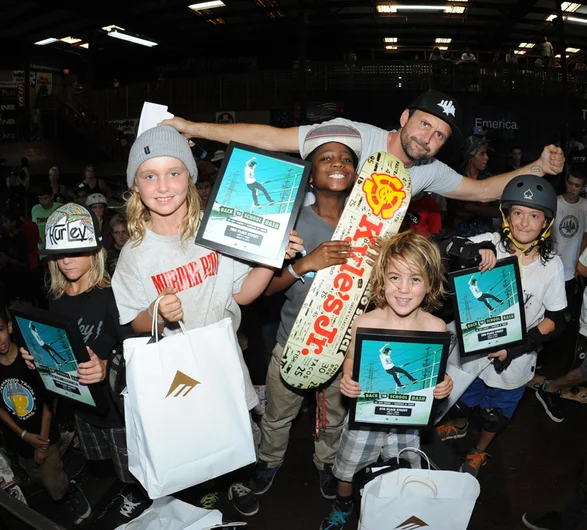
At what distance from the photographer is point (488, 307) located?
7.78 feet

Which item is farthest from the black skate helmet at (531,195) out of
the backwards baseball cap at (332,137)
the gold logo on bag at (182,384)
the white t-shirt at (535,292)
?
the gold logo on bag at (182,384)

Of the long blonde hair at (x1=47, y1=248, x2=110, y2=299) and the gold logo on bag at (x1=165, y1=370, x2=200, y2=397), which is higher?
→ the long blonde hair at (x1=47, y1=248, x2=110, y2=299)

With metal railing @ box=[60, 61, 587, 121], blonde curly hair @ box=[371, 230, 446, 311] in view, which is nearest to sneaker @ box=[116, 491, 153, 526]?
blonde curly hair @ box=[371, 230, 446, 311]

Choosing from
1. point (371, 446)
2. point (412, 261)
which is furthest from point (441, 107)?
point (371, 446)

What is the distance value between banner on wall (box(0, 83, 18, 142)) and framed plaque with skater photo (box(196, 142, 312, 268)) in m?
13.6

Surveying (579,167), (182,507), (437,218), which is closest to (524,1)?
(579,167)

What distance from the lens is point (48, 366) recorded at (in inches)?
86.9

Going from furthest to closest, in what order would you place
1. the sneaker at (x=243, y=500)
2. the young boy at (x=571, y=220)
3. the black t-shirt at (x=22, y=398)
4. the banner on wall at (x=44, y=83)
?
the banner on wall at (x=44, y=83), the young boy at (x=571, y=220), the sneaker at (x=243, y=500), the black t-shirt at (x=22, y=398)

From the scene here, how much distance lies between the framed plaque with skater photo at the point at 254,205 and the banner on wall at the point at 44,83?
47.1 feet

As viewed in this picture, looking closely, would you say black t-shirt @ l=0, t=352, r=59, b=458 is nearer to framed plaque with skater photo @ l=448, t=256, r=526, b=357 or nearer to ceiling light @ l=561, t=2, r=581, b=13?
framed plaque with skater photo @ l=448, t=256, r=526, b=357

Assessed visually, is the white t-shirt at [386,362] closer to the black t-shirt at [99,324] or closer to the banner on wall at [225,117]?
the black t-shirt at [99,324]

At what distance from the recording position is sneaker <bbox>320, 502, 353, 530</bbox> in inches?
103

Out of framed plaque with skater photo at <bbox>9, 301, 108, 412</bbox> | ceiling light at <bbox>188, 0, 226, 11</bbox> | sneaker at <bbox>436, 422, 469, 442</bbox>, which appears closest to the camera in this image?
framed plaque with skater photo at <bbox>9, 301, 108, 412</bbox>

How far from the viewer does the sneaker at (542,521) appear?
8.66ft
